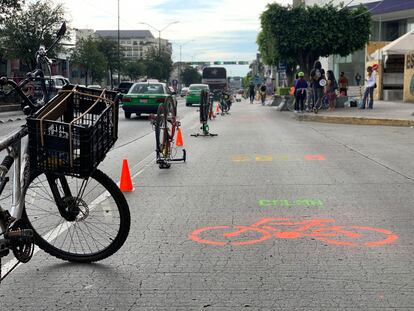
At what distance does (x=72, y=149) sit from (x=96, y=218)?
3.54 ft

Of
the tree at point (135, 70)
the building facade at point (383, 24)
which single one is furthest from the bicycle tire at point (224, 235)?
the tree at point (135, 70)

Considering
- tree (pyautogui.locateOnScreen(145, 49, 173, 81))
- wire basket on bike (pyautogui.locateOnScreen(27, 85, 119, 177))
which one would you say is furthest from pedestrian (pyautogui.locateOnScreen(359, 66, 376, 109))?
tree (pyautogui.locateOnScreen(145, 49, 173, 81))

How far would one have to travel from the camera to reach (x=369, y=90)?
26.0 m

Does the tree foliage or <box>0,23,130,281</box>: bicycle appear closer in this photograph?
<box>0,23,130,281</box>: bicycle

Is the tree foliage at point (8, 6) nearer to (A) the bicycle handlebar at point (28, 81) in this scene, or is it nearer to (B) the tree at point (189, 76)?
(A) the bicycle handlebar at point (28, 81)

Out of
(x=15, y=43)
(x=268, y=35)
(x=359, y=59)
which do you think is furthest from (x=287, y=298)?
(x=359, y=59)

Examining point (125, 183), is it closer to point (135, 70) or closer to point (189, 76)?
point (135, 70)

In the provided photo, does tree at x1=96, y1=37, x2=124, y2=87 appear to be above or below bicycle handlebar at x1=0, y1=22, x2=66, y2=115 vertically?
above

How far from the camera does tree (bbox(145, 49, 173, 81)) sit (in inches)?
3649

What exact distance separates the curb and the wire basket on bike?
54.6 feet

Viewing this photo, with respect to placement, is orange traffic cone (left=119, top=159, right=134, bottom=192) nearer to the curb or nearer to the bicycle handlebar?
the bicycle handlebar

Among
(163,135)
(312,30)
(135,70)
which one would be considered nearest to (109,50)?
(135,70)

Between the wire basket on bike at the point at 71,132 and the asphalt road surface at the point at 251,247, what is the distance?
93cm

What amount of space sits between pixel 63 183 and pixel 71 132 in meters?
0.79
